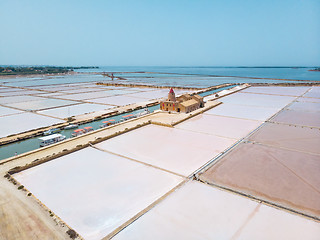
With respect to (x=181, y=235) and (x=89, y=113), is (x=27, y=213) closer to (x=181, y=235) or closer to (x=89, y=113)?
(x=181, y=235)

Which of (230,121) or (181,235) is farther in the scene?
(230,121)

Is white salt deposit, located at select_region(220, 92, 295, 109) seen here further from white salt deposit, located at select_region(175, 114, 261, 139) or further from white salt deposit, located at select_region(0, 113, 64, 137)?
white salt deposit, located at select_region(0, 113, 64, 137)

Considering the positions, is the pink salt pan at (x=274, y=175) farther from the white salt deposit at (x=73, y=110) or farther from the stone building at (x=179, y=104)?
the white salt deposit at (x=73, y=110)

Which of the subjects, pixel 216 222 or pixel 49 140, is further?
pixel 49 140

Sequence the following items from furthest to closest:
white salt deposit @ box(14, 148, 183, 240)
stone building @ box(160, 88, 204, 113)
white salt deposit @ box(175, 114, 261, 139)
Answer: stone building @ box(160, 88, 204, 113)
white salt deposit @ box(175, 114, 261, 139)
white salt deposit @ box(14, 148, 183, 240)

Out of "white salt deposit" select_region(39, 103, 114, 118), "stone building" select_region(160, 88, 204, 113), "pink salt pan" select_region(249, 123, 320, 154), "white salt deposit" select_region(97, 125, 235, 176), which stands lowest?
"pink salt pan" select_region(249, 123, 320, 154)

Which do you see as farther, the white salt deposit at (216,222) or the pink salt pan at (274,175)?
the pink salt pan at (274,175)

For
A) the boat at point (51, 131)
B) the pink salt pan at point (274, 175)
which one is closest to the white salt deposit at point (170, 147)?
the pink salt pan at point (274, 175)

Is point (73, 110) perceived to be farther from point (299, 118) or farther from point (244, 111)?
point (299, 118)

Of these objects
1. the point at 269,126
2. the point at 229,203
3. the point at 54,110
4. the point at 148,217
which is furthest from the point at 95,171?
the point at 54,110

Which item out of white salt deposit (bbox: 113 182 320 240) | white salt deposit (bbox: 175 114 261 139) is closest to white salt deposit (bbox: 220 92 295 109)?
white salt deposit (bbox: 175 114 261 139)

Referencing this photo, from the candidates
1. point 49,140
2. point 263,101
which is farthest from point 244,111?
point 49,140
